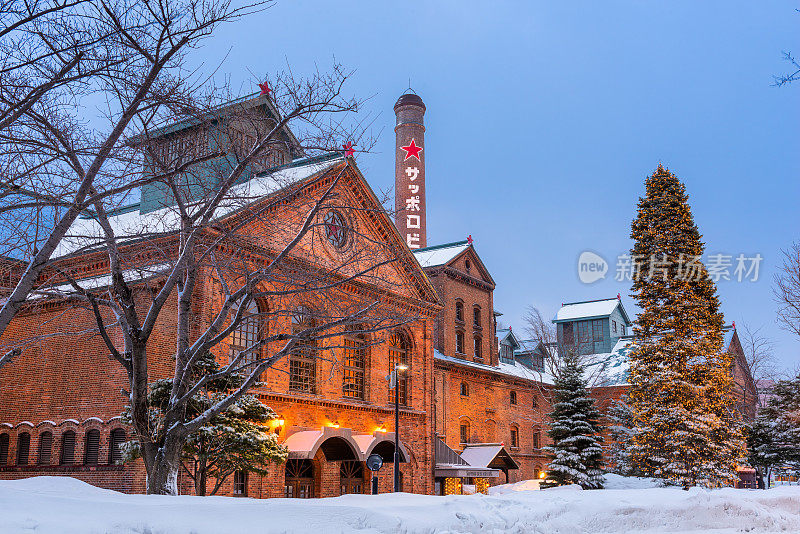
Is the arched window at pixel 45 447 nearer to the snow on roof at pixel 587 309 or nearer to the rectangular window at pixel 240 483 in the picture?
the rectangular window at pixel 240 483

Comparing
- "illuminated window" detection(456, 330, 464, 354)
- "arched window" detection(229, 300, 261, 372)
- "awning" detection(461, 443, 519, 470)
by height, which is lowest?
"awning" detection(461, 443, 519, 470)

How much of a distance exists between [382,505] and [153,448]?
4.60 meters

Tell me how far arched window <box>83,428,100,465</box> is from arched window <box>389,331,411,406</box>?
12349 millimetres

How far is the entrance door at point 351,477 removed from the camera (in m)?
26.5

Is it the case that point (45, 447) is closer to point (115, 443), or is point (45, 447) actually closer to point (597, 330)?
point (115, 443)

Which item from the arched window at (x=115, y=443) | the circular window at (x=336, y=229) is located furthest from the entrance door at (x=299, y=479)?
the circular window at (x=336, y=229)

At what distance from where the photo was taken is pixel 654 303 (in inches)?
1147

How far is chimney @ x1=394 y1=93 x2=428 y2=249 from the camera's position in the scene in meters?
51.2

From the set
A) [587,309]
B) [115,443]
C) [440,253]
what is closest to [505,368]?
[440,253]

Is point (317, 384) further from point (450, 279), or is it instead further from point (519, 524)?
point (450, 279)

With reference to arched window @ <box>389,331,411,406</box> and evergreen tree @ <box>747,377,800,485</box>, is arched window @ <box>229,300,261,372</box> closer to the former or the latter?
arched window @ <box>389,331,411,406</box>

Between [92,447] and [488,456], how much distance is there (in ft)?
70.7

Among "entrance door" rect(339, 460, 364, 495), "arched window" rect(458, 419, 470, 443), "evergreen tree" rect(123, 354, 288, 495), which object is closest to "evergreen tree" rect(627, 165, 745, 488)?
"entrance door" rect(339, 460, 364, 495)

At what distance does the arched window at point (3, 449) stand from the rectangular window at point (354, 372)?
11245 mm
